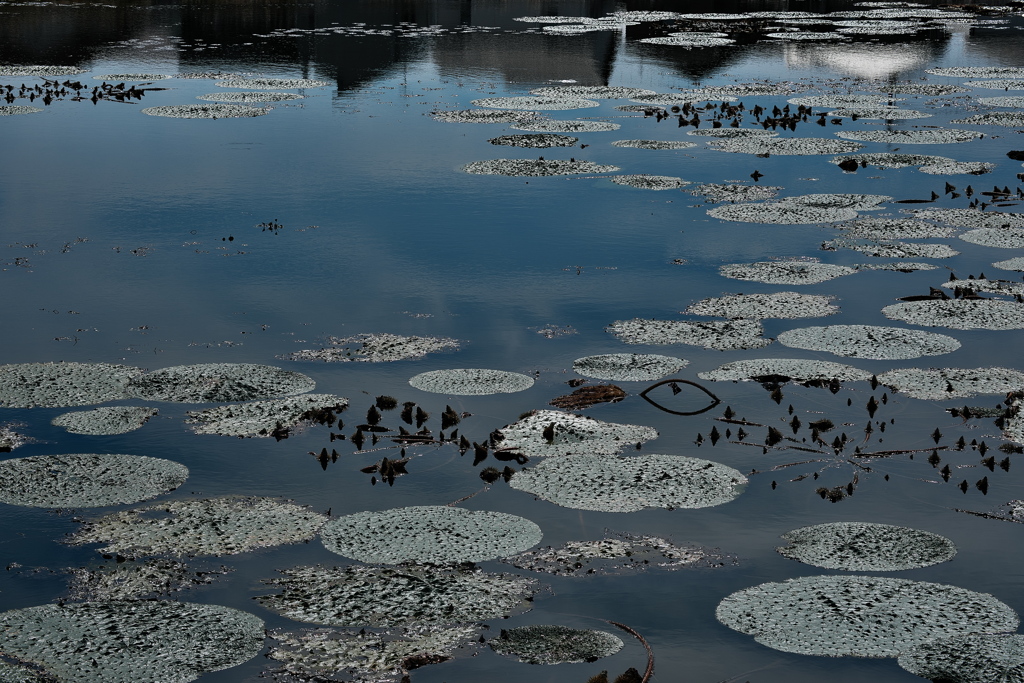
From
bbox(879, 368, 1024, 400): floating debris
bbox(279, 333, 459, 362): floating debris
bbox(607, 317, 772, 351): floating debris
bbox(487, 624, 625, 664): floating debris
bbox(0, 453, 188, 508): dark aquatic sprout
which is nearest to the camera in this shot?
bbox(487, 624, 625, 664): floating debris

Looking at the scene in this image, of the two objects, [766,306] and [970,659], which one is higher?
[766,306]

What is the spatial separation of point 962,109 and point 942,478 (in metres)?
13.9

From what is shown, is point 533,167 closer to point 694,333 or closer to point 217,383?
point 694,333

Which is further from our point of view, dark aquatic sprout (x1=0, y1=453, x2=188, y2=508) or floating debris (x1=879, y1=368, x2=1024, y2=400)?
floating debris (x1=879, y1=368, x2=1024, y2=400)

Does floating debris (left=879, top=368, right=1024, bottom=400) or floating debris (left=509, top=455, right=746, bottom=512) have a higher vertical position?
floating debris (left=879, top=368, right=1024, bottom=400)

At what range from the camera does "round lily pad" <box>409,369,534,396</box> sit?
23.3ft

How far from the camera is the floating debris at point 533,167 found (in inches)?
530

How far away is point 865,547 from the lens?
528 cm

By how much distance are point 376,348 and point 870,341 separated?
3.21m

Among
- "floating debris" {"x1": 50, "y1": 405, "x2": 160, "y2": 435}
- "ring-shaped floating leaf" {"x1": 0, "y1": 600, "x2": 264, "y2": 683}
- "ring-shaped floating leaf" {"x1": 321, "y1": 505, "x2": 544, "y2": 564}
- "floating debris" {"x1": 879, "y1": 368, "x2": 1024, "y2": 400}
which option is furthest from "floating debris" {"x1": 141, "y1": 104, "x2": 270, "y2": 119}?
"ring-shaped floating leaf" {"x1": 0, "y1": 600, "x2": 264, "y2": 683}

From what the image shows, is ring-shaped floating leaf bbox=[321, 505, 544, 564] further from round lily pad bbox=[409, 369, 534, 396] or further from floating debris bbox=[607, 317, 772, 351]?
floating debris bbox=[607, 317, 772, 351]

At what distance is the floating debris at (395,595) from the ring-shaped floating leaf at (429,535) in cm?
11

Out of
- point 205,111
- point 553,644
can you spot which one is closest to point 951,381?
point 553,644

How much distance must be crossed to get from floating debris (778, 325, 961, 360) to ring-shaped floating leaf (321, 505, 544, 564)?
3.12 m
